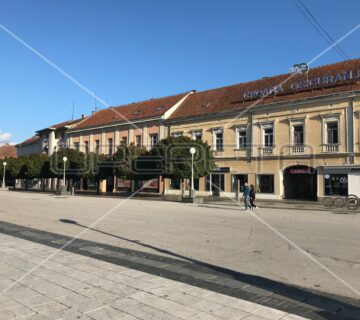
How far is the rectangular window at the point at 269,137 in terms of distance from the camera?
120 ft

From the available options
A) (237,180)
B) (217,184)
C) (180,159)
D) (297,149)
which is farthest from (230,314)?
(217,184)

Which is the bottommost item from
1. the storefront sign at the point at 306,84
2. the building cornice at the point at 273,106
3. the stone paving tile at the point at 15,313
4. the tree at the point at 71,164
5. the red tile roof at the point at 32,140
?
the stone paving tile at the point at 15,313

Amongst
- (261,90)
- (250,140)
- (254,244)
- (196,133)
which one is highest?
(261,90)

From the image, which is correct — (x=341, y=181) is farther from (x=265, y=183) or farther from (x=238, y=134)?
(x=238, y=134)

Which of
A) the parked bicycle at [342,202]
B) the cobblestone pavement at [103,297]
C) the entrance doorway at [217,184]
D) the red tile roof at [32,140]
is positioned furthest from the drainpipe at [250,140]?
the red tile roof at [32,140]

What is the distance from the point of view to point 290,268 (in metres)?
7.52

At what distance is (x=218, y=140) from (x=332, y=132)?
12052 millimetres

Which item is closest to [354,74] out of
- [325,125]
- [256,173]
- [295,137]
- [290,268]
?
[325,125]

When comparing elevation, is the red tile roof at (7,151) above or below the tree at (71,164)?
above

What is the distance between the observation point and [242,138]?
1537 inches

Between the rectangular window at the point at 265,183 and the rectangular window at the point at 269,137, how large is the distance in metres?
2.83

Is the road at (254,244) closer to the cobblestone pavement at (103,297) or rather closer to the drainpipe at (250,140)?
the cobblestone pavement at (103,297)

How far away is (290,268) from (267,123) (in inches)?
1191

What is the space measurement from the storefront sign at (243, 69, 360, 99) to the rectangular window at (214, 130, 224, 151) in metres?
4.52
